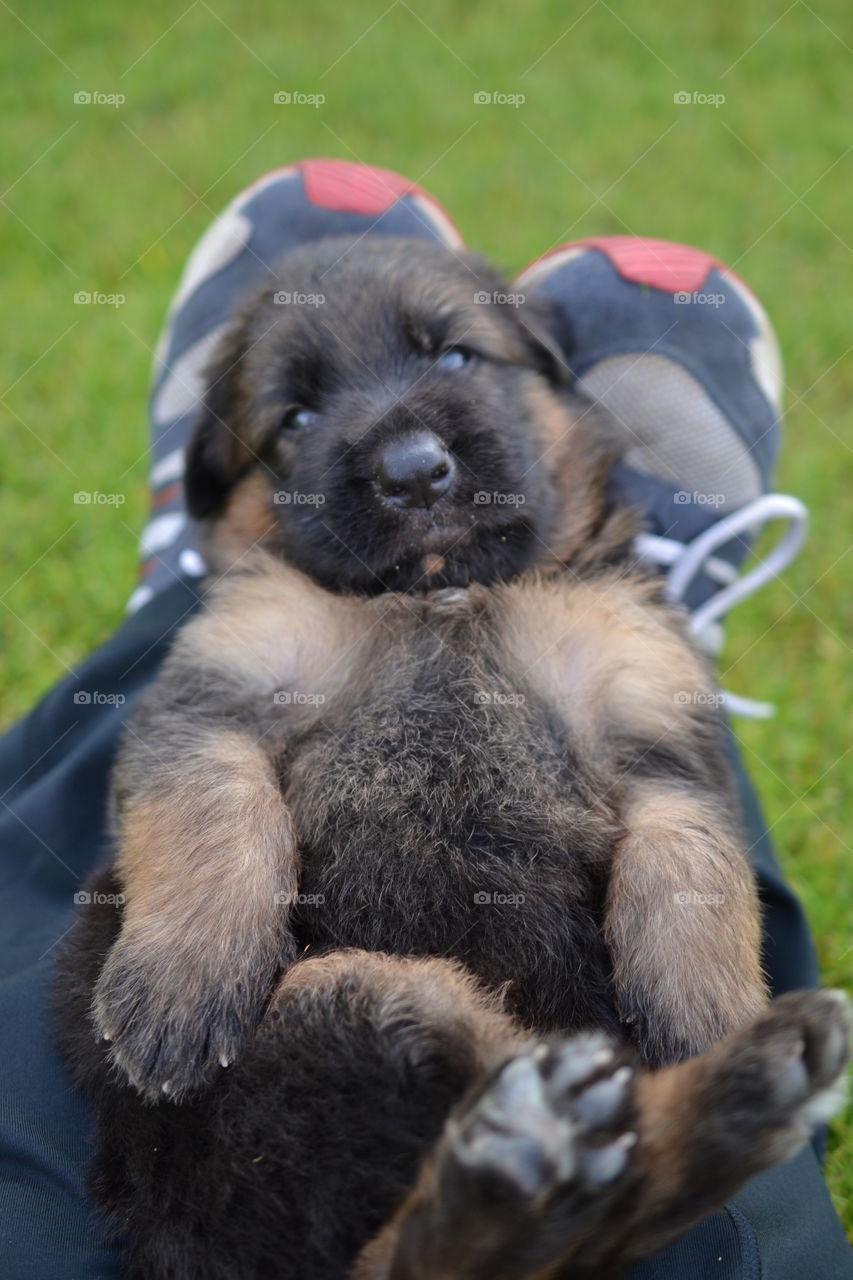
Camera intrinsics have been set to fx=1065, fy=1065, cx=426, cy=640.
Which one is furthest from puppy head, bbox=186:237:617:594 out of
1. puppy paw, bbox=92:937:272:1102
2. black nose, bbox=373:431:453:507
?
puppy paw, bbox=92:937:272:1102

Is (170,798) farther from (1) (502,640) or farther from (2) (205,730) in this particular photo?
(1) (502,640)

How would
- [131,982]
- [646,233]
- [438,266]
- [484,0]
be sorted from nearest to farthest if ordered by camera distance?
[131,982]
[438,266]
[646,233]
[484,0]

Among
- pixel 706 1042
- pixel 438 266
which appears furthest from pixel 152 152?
pixel 706 1042

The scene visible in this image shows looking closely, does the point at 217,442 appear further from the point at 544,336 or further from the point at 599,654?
the point at 599,654

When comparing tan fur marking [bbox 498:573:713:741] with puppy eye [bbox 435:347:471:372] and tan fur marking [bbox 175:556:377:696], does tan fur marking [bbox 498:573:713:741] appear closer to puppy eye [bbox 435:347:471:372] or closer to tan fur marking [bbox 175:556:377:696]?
tan fur marking [bbox 175:556:377:696]

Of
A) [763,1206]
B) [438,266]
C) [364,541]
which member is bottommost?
[763,1206]

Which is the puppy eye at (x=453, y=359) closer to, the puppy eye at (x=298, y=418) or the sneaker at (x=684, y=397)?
the puppy eye at (x=298, y=418)

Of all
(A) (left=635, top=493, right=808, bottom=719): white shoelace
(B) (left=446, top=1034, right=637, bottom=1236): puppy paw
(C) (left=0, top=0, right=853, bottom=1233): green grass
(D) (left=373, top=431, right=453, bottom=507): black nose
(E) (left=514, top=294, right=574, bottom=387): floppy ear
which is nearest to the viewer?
(B) (left=446, top=1034, right=637, bottom=1236): puppy paw

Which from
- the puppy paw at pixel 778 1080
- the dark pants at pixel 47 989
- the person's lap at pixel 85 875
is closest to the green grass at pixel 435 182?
the person's lap at pixel 85 875
